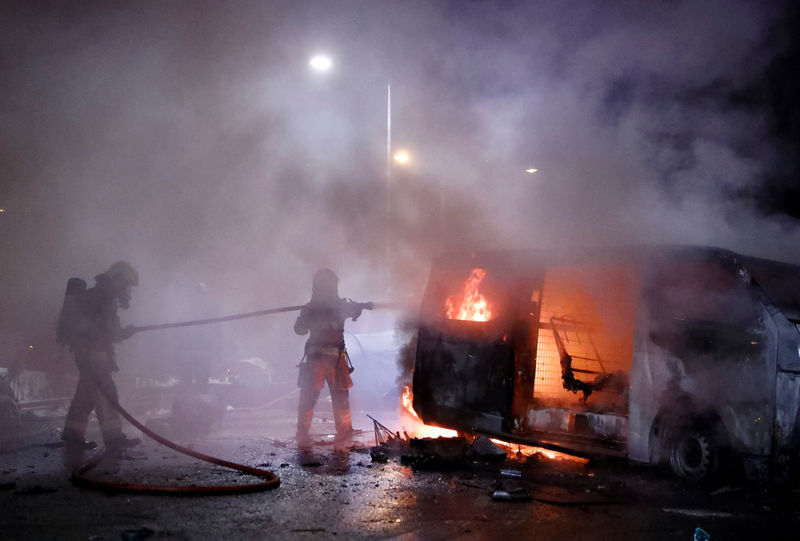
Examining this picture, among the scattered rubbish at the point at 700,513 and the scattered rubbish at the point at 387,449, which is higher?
the scattered rubbish at the point at 700,513

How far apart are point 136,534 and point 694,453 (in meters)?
4.06

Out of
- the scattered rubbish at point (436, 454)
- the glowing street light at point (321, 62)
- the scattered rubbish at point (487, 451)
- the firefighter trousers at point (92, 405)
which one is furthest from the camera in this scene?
the glowing street light at point (321, 62)

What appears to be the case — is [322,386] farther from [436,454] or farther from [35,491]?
[35,491]

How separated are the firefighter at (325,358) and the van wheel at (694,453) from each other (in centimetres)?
367

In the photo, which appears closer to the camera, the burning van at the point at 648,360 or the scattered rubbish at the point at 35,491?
the scattered rubbish at the point at 35,491

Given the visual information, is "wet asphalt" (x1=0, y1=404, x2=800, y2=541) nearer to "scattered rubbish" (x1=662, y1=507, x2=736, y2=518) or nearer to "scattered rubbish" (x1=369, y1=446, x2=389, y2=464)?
"scattered rubbish" (x1=662, y1=507, x2=736, y2=518)

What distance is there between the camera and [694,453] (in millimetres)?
4574

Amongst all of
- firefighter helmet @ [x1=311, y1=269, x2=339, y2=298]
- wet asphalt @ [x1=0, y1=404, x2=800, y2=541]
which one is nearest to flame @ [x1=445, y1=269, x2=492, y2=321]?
wet asphalt @ [x1=0, y1=404, x2=800, y2=541]

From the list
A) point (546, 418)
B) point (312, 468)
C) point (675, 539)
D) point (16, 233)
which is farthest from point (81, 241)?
point (675, 539)

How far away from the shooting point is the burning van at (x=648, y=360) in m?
4.15

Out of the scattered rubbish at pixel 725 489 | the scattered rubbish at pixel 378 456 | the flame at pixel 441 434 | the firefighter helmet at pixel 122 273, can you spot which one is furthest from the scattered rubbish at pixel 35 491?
the scattered rubbish at pixel 725 489

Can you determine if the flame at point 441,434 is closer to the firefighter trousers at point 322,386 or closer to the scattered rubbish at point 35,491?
the firefighter trousers at point 322,386

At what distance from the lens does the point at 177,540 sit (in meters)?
2.98

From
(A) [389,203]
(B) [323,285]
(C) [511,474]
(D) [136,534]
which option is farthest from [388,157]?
(D) [136,534]
